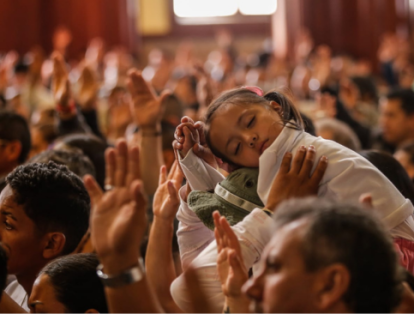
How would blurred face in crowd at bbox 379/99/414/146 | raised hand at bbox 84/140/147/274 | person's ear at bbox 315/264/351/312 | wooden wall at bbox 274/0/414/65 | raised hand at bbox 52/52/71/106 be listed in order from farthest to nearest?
wooden wall at bbox 274/0/414/65
blurred face in crowd at bbox 379/99/414/146
raised hand at bbox 52/52/71/106
raised hand at bbox 84/140/147/274
person's ear at bbox 315/264/351/312

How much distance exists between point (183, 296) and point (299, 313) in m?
0.39

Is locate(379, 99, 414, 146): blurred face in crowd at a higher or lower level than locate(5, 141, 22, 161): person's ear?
lower

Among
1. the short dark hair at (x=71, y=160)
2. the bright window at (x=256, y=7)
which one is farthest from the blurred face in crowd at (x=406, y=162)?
the bright window at (x=256, y=7)

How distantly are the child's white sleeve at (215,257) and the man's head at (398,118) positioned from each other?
8.75 ft

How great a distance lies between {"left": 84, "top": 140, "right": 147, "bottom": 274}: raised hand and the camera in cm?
100

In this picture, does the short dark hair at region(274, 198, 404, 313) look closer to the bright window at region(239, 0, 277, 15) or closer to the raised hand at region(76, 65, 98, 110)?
the raised hand at region(76, 65, 98, 110)

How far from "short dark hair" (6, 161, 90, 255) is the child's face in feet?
1.54

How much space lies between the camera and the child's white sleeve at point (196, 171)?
4.78ft

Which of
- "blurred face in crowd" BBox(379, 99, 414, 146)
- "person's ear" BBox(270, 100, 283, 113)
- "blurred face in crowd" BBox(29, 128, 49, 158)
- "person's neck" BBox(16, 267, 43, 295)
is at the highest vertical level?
"person's ear" BBox(270, 100, 283, 113)

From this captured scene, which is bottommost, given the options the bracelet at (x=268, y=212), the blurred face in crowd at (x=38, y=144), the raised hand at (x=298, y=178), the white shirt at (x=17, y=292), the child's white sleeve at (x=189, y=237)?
the white shirt at (x=17, y=292)

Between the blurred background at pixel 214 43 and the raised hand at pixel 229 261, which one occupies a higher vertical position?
the raised hand at pixel 229 261

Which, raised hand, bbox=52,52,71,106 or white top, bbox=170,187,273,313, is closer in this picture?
white top, bbox=170,187,273,313

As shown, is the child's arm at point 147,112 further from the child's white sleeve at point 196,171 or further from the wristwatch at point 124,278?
the wristwatch at point 124,278

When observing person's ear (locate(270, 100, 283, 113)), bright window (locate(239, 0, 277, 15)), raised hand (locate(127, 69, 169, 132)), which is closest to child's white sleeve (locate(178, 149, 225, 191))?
person's ear (locate(270, 100, 283, 113))
